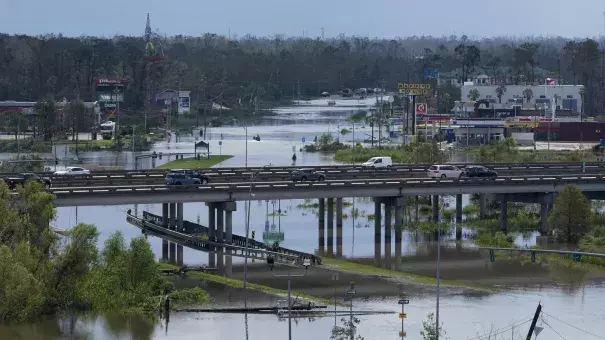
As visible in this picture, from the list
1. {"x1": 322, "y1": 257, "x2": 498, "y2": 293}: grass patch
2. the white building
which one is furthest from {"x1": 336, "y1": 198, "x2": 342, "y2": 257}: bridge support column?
the white building

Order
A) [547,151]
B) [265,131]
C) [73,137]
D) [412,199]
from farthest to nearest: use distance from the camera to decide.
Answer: [265,131]
[73,137]
[547,151]
[412,199]

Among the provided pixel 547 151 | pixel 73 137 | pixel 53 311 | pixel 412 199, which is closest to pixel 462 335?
pixel 53 311

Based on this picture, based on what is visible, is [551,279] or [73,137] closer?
[551,279]

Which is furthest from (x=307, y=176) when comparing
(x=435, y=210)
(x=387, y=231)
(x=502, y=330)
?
(x=502, y=330)

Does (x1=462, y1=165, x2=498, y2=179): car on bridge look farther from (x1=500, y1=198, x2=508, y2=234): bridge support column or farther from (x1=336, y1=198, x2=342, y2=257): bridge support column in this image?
(x1=336, y1=198, x2=342, y2=257): bridge support column

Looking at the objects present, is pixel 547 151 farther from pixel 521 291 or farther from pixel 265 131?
pixel 521 291

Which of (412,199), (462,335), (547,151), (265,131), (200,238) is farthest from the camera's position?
(265,131)

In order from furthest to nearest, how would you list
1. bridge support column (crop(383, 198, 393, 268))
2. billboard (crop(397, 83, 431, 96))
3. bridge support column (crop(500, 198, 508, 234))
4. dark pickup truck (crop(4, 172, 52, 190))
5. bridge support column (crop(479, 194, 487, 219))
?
billboard (crop(397, 83, 431, 96)) < bridge support column (crop(479, 194, 487, 219)) < bridge support column (crop(500, 198, 508, 234)) < bridge support column (crop(383, 198, 393, 268)) < dark pickup truck (crop(4, 172, 52, 190))
